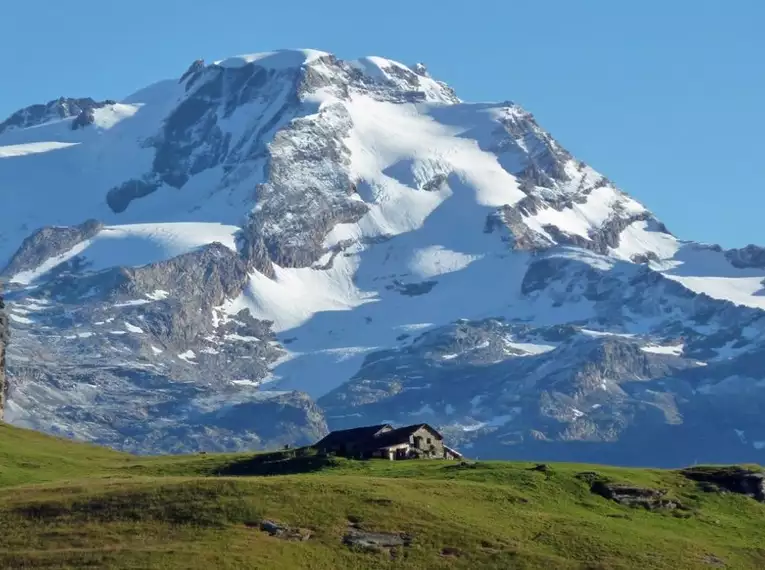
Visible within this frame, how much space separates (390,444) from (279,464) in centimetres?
1402

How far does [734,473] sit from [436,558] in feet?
107

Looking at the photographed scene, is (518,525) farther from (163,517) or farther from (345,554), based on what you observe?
(163,517)

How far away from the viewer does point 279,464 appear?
133 metres

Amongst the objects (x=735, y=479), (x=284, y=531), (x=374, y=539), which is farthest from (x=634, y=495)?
(x=284, y=531)

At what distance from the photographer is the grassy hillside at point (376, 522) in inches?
3880

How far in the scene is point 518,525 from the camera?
108562 millimetres

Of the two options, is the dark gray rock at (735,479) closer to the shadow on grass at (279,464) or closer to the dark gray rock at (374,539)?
the shadow on grass at (279,464)

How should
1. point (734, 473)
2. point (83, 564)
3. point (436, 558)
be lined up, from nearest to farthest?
point (83, 564)
point (436, 558)
point (734, 473)

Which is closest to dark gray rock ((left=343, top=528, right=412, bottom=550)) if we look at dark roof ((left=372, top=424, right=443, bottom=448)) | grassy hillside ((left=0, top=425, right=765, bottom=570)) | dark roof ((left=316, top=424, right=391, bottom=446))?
grassy hillside ((left=0, top=425, right=765, bottom=570))

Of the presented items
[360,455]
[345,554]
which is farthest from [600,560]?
[360,455]

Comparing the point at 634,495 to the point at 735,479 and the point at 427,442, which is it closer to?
the point at 735,479

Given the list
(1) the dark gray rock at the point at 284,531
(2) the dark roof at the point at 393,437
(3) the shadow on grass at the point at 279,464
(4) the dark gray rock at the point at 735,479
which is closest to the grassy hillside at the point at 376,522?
(1) the dark gray rock at the point at 284,531

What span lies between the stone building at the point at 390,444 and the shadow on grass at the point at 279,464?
167 inches

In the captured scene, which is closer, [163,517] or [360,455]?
[163,517]
